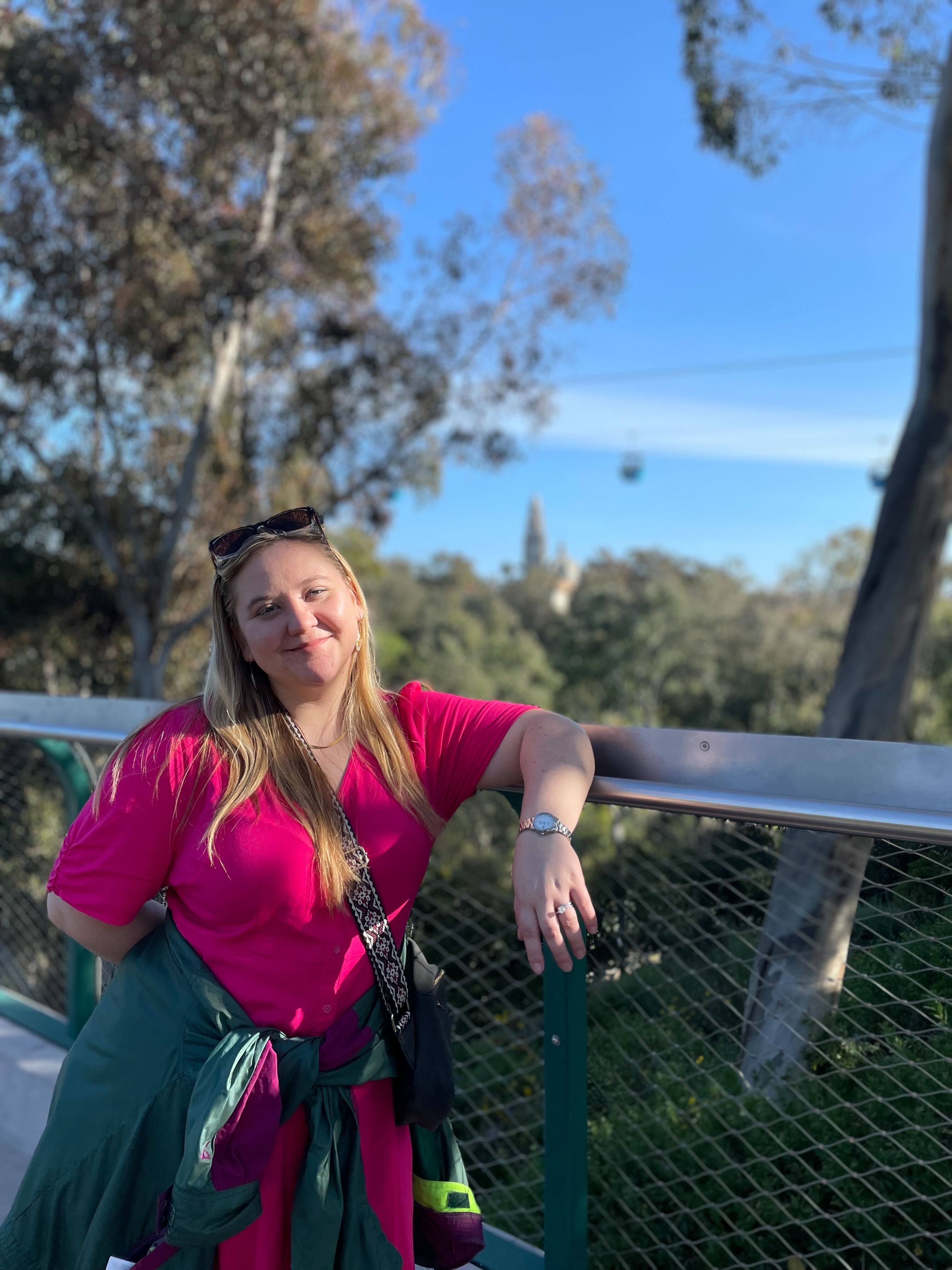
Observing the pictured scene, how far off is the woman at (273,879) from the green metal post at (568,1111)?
26cm

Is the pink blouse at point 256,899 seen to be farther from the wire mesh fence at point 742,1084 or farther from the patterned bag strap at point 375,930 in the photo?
the wire mesh fence at point 742,1084

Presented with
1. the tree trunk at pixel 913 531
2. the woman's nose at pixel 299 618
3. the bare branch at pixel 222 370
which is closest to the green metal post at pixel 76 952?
the woman's nose at pixel 299 618

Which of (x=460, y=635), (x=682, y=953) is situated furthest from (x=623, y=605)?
(x=682, y=953)

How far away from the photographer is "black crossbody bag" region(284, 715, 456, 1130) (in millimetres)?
1411

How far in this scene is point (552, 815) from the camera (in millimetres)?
1377

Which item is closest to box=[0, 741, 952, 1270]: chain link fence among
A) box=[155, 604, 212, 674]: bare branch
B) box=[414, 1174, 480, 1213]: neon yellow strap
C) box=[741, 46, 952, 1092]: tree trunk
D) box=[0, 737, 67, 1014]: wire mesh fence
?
box=[414, 1174, 480, 1213]: neon yellow strap

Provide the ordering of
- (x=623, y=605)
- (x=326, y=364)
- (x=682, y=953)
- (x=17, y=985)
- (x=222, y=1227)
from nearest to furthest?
(x=222, y=1227) → (x=682, y=953) → (x=17, y=985) → (x=326, y=364) → (x=623, y=605)

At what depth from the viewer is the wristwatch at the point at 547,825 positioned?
4.46 ft

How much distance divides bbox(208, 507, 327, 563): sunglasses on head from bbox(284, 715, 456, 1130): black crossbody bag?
15.6 inches

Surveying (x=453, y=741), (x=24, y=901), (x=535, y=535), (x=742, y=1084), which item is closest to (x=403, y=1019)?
(x=453, y=741)

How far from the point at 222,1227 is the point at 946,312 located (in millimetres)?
4676

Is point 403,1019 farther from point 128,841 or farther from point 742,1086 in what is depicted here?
point 742,1086

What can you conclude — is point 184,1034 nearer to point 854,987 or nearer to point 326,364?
point 854,987

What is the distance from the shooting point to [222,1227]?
1.29m
